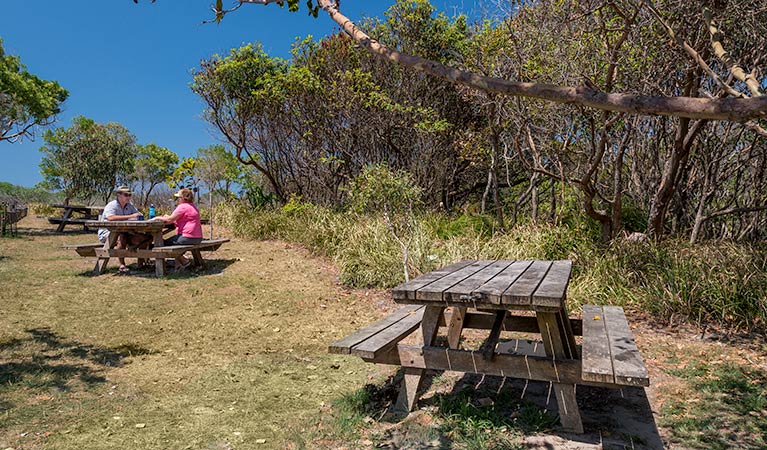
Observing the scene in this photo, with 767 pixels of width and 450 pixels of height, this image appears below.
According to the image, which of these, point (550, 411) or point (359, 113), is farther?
point (359, 113)

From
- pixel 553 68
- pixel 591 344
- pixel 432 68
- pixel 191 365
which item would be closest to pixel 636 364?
pixel 591 344

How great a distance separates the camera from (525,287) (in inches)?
119

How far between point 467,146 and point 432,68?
27.6 feet

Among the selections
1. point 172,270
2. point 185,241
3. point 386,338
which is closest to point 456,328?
point 386,338

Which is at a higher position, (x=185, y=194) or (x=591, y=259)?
(x=185, y=194)

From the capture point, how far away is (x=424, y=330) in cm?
334

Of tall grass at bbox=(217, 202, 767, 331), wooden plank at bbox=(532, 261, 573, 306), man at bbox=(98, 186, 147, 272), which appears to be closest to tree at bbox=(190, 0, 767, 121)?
wooden plank at bbox=(532, 261, 573, 306)

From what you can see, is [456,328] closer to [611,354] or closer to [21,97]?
[611,354]

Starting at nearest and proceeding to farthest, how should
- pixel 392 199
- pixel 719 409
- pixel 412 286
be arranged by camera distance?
pixel 412 286 → pixel 719 409 → pixel 392 199

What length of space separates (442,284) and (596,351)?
0.98 metres

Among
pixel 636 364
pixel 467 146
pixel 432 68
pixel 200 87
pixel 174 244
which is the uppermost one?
pixel 200 87

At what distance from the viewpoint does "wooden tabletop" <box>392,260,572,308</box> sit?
279cm

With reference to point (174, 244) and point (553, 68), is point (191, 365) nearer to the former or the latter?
point (174, 244)

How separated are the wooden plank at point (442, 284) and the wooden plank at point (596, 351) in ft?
2.80
